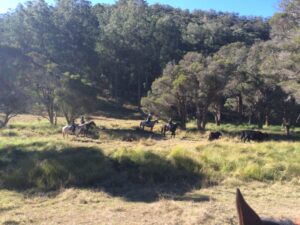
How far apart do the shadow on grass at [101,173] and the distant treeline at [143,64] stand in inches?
451

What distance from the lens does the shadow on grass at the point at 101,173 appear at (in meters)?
11.9

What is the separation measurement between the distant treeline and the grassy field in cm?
1211

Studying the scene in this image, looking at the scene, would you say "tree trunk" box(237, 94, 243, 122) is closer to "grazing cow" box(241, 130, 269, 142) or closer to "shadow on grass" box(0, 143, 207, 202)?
"grazing cow" box(241, 130, 269, 142)

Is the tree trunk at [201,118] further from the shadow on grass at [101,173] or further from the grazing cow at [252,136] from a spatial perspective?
the shadow on grass at [101,173]

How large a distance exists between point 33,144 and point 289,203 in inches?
398

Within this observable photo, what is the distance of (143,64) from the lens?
64.3m

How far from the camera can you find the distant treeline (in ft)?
93.5

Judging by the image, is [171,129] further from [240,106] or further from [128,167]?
[240,106]

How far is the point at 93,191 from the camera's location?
448 inches

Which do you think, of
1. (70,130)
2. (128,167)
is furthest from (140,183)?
(70,130)

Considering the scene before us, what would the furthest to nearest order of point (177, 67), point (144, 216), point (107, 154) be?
point (177, 67) → point (107, 154) → point (144, 216)

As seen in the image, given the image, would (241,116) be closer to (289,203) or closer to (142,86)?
(142,86)

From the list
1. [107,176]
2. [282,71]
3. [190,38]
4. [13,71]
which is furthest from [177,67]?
[190,38]

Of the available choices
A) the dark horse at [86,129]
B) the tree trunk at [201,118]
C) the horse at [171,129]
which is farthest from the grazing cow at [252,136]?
the tree trunk at [201,118]
